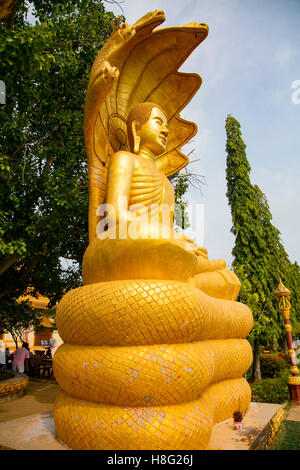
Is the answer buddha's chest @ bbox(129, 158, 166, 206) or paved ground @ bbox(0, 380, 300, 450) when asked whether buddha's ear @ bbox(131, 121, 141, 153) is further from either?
paved ground @ bbox(0, 380, 300, 450)

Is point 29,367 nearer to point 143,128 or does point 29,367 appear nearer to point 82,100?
point 82,100

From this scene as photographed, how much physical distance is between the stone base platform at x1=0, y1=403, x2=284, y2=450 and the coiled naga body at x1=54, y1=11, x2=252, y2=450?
15 centimetres

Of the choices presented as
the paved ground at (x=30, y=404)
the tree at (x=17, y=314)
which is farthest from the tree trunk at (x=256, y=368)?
the tree at (x=17, y=314)

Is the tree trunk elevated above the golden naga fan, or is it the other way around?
the golden naga fan

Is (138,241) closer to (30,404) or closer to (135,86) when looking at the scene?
(135,86)

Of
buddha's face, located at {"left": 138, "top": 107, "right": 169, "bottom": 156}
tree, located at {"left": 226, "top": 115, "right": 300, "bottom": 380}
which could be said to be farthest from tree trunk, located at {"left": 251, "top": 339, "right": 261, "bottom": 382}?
buddha's face, located at {"left": 138, "top": 107, "right": 169, "bottom": 156}

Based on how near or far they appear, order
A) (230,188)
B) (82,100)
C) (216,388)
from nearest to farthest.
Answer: (216,388)
(82,100)
(230,188)

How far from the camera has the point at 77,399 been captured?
2.15 m

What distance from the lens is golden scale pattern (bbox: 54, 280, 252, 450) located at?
1869 millimetres

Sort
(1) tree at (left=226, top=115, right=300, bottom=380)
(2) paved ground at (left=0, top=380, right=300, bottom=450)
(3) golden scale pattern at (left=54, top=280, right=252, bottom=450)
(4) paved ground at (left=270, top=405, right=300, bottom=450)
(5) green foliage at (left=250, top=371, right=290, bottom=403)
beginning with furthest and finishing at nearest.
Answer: (1) tree at (left=226, top=115, right=300, bottom=380) < (5) green foliage at (left=250, top=371, right=290, bottom=403) < (2) paved ground at (left=0, top=380, right=300, bottom=450) < (4) paved ground at (left=270, top=405, right=300, bottom=450) < (3) golden scale pattern at (left=54, top=280, right=252, bottom=450)

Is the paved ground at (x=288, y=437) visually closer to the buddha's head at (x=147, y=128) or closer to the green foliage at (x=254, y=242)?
the buddha's head at (x=147, y=128)

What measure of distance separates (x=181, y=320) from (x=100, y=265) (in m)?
0.74

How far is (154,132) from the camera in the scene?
3.43 m

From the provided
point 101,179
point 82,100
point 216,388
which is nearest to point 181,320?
point 216,388
